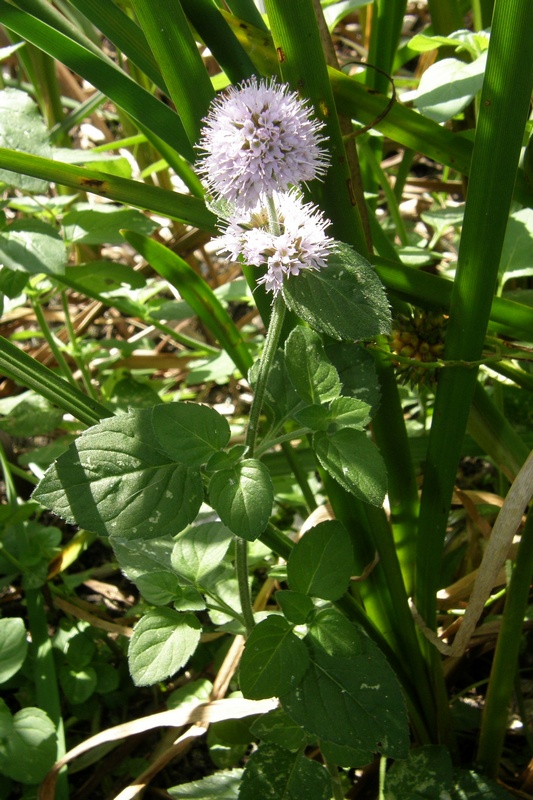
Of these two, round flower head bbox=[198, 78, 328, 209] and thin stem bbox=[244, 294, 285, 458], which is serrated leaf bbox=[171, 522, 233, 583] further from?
round flower head bbox=[198, 78, 328, 209]

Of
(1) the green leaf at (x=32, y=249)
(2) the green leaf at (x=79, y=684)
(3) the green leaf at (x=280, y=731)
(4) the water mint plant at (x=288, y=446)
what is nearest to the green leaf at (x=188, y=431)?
(4) the water mint plant at (x=288, y=446)

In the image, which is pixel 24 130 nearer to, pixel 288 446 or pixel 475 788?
pixel 288 446

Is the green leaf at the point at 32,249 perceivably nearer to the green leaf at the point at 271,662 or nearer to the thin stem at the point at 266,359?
the thin stem at the point at 266,359

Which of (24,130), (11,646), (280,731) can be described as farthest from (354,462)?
(24,130)

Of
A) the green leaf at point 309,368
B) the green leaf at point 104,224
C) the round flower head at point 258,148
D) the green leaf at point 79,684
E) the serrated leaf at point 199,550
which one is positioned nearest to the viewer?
the round flower head at point 258,148

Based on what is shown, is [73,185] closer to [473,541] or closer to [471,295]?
[471,295]
